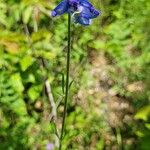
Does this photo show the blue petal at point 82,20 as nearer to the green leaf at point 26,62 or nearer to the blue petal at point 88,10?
the blue petal at point 88,10

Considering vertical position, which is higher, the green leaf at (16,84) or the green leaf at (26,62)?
the green leaf at (26,62)

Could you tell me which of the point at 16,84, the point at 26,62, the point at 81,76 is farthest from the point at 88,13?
the point at 81,76

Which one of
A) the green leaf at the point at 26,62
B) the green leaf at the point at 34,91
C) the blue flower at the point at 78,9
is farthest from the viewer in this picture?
the green leaf at the point at 34,91

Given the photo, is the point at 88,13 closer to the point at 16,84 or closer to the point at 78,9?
the point at 78,9

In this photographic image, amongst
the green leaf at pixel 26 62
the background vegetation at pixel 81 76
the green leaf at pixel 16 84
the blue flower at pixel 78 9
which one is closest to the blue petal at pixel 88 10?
the blue flower at pixel 78 9

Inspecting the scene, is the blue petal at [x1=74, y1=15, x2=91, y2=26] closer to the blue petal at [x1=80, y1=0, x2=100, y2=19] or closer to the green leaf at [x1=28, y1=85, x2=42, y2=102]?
the blue petal at [x1=80, y1=0, x2=100, y2=19]

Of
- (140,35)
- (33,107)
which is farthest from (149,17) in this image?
(33,107)
